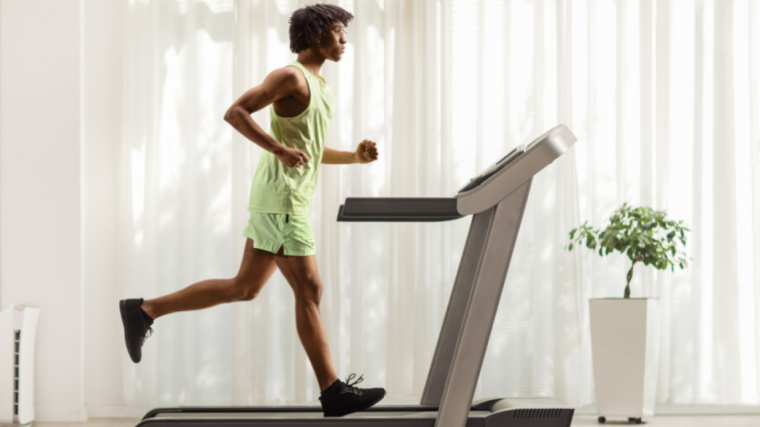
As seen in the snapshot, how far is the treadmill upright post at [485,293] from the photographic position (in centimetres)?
195

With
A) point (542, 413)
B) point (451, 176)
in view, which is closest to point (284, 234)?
point (542, 413)

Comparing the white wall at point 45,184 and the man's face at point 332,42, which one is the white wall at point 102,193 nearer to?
the white wall at point 45,184

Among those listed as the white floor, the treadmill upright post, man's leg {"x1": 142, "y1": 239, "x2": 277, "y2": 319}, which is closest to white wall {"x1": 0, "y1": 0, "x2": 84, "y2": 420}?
the white floor

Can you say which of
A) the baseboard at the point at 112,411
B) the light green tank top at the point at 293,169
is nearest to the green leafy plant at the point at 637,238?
the light green tank top at the point at 293,169

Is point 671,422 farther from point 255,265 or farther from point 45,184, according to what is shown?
point 45,184

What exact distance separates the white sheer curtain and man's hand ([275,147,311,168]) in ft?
4.29

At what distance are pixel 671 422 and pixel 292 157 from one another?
2106 millimetres

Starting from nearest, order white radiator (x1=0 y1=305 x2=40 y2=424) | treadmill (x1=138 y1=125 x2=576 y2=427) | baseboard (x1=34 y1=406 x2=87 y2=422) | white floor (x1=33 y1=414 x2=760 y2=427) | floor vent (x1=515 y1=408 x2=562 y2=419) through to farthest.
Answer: treadmill (x1=138 y1=125 x2=576 y2=427) < floor vent (x1=515 y1=408 x2=562 y2=419) < white radiator (x1=0 y1=305 x2=40 y2=424) < white floor (x1=33 y1=414 x2=760 y2=427) < baseboard (x1=34 y1=406 x2=87 y2=422)

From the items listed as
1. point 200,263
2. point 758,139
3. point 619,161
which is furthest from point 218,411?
point 758,139

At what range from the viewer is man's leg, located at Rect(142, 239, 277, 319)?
8.07 ft

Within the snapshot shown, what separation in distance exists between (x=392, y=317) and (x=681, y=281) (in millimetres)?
1326

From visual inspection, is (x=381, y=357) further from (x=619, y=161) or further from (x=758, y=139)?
(x=758, y=139)

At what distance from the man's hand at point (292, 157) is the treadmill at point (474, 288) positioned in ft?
0.84

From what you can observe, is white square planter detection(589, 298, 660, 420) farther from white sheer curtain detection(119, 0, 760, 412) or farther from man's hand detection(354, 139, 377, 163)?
man's hand detection(354, 139, 377, 163)
